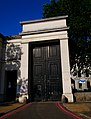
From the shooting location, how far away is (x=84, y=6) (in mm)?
24219

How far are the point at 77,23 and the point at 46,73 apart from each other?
9458 millimetres

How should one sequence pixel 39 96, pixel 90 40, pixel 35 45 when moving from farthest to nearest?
A: 1. pixel 90 40
2. pixel 35 45
3. pixel 39 96

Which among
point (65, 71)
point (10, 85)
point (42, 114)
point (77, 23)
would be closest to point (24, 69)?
point (10, 85)

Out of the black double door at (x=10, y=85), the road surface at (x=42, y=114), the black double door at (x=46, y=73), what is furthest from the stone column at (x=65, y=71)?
the black double door at (x=10, y=85)

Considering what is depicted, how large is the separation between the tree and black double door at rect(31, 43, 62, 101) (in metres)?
5.79

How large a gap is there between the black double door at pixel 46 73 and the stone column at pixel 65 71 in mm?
946

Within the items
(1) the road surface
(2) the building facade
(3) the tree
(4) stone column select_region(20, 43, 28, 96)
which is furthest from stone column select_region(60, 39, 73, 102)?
(3) the tree

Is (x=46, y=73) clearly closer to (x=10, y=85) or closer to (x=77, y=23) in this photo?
(x=10, y=85)

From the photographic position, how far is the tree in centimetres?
2336

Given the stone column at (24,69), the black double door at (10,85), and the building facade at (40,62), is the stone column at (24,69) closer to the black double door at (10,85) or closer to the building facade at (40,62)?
the building facade at (40,62)

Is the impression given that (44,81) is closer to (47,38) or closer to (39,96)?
(39,96)

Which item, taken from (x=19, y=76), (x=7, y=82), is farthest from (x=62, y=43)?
(x=7, y=82)

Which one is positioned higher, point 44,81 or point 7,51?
point 7,51

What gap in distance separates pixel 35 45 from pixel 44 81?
472cm
